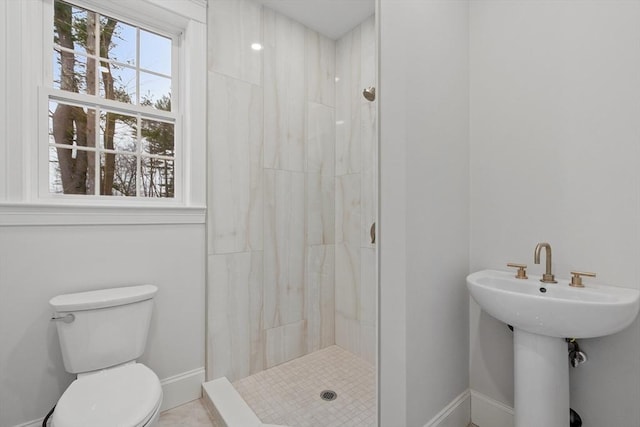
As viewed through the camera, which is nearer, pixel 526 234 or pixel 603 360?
pixel 603 360

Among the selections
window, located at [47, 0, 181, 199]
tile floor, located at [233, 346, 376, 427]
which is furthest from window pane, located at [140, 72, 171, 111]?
tile floor, located at [233, 346, 376, 427]

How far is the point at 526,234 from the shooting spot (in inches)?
57.9

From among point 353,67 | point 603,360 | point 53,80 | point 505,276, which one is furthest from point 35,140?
point 603,360

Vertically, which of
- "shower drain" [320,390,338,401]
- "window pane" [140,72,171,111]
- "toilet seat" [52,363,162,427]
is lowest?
"shower drain" [320,390,338,401]

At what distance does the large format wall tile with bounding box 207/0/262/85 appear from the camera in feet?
6.35

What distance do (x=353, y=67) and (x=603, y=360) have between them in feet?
7.64

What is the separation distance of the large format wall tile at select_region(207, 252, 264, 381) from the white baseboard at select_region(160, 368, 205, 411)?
78mm

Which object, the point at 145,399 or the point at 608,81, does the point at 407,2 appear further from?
the point at 145,399

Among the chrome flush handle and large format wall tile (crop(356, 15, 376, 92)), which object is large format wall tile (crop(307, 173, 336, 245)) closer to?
large format wall tile (crop(356, 15, 376, 92))

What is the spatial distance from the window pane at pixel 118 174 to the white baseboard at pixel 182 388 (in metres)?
1.13

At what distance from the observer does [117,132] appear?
1763 millimetres

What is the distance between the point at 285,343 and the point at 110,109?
6.28 feet

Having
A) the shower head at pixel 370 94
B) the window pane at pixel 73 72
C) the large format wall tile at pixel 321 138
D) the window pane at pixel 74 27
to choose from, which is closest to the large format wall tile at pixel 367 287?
the large format wall tile at pixel 321 138

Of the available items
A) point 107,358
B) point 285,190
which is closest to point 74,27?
point 285,190
